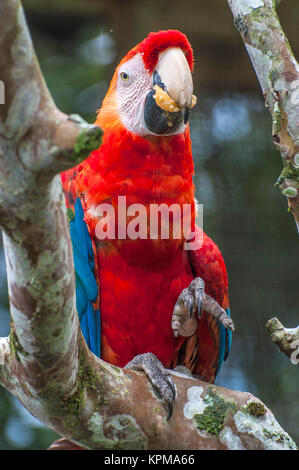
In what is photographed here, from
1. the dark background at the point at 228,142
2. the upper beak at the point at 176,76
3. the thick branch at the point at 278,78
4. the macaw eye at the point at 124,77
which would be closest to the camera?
the thick branch at the point at 278,78

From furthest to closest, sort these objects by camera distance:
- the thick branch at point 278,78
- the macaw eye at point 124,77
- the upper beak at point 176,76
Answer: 1. the macaw eye at point 124,77
2. the upper beak at point 176,76
3. the thick branch at point 278,78

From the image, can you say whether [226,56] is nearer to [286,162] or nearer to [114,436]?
[286,162]

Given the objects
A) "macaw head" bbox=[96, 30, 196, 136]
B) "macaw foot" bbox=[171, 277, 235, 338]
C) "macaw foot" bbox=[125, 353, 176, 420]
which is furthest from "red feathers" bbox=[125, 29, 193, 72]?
"macaw foot" bbox=[125, 353, 176, 420]

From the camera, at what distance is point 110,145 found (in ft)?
4.34

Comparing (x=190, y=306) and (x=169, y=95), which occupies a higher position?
(x=169, y=95)

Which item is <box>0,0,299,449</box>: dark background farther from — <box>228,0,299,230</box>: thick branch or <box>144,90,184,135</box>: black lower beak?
<box>228,0,299,230</box>: thick branch

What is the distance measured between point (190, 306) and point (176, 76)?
548 mm

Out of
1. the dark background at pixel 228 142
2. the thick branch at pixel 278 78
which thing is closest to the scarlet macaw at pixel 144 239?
the thick branch at pixel 278 78

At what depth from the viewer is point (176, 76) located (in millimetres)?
1239

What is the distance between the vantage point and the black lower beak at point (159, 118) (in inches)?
49.5

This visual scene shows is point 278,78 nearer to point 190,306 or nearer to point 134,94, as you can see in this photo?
point 134,94

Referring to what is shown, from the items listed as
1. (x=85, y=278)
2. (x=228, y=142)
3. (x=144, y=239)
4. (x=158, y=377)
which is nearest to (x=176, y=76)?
(x=144, y=239)
